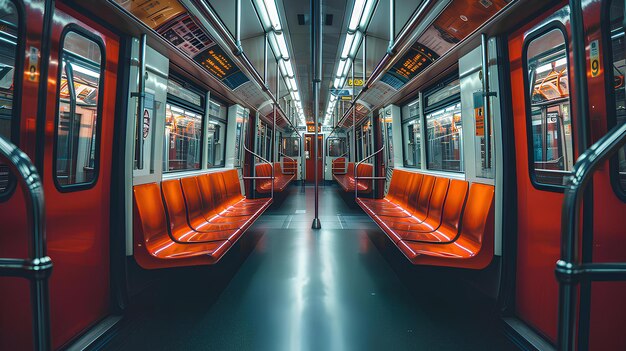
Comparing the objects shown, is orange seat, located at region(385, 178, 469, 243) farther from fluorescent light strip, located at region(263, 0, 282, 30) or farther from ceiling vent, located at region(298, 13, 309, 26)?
ceiling vent, located at region(298, 13, 309, 26)

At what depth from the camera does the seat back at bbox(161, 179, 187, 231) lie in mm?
2605

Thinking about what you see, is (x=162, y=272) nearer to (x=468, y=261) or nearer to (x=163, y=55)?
(x=163, y=55)

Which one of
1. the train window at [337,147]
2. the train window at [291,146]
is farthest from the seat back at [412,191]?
the train window at [291,146]

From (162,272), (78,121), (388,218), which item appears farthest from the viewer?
(388,218)

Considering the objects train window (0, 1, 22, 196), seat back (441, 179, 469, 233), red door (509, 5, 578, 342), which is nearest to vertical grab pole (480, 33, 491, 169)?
red door (509, 5, 578, 342)

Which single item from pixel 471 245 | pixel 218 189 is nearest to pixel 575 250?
pixel 471 245

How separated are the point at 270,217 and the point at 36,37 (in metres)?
4.52

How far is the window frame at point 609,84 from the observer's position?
1.42 metres

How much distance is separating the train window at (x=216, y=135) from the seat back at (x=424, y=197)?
3271 millimetres

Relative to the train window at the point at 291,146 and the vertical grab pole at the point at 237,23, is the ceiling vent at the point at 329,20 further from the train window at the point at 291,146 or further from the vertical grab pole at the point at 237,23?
the train window at the point at 291,146

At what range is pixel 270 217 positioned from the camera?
570 centimetres

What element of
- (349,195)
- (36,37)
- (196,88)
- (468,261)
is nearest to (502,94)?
(468,261)

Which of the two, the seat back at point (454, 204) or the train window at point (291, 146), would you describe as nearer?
the seat back at point (454, 204)

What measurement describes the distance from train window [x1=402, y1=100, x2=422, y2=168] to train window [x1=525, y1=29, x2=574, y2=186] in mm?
2582
